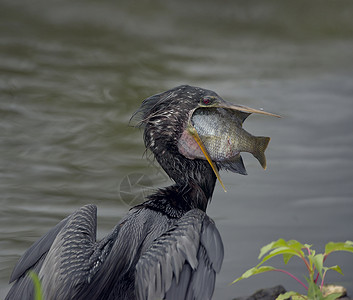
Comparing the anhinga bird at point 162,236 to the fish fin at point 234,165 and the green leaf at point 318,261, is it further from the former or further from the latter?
the green leaf at point 318,261

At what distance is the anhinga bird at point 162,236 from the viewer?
1.77 m

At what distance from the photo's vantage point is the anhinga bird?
5.81ft

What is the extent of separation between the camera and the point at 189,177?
2271mm

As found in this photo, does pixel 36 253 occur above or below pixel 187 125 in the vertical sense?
below

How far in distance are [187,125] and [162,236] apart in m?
0.59

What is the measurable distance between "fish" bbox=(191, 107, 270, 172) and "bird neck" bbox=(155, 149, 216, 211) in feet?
0.29

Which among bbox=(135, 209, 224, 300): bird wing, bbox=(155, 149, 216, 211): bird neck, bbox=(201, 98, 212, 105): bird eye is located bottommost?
bbox=(135, 209, 224, 300): bird wing

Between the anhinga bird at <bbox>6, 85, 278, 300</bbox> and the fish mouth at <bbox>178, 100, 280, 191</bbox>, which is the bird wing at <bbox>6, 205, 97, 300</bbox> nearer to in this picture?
the anhinga bird at <bbox>6, 85, 278, 300</bbox>

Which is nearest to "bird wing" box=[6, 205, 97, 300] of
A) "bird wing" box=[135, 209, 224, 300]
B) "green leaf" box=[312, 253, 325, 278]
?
"bird wing" box=[135, 209, 224, 300]

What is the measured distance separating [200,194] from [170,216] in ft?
0.66

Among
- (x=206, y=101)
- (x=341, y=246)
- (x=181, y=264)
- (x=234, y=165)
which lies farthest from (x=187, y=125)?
(x=341, y=246)

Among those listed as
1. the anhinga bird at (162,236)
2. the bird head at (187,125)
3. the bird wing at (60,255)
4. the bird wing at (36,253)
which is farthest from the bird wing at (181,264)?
the bird wing at (36,253)

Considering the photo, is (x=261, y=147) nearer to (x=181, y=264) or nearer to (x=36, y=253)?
(x=181, y=264)

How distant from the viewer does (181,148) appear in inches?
89.0
